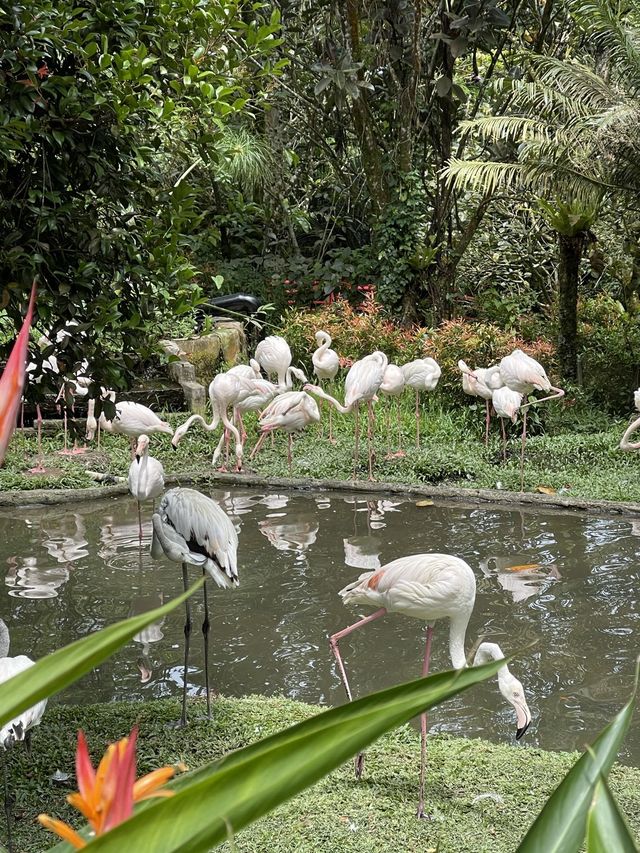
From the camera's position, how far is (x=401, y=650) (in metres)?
5.36

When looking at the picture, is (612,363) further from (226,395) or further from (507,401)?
(226,395)

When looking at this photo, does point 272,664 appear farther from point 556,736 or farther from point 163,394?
point 163,394

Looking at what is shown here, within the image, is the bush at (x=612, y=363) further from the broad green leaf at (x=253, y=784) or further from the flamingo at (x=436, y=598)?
the broad green leaf at (x=253, y=784)

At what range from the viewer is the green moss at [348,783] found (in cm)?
351

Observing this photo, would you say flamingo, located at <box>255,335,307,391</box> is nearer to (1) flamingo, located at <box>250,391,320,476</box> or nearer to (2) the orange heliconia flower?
(1) flamingo, located at <box>250,391,320,476</box>

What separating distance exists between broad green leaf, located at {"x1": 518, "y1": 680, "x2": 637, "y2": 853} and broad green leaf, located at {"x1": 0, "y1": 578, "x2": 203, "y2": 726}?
32 cm

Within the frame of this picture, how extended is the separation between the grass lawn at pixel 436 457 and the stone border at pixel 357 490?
0.77ft

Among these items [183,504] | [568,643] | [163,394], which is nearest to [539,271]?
[163,394]

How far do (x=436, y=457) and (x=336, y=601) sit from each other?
3.80 meters

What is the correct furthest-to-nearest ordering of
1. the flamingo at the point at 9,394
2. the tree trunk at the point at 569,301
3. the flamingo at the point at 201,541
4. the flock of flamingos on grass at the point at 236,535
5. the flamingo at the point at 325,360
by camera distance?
the tree trunk at the point at 569,301 < the flamingo at the point at 325,360 < the flamingo at the point at 201,541 < the flock of flamingos on grass at the point at 236,535 < the flamingo at the point at 9,394

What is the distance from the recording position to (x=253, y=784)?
0.56m

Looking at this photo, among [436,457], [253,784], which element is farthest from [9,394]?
[436,457]

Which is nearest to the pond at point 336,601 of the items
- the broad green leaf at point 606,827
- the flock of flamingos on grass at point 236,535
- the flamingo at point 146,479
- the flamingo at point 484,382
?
the flock of flamingos on grass at point 236,535

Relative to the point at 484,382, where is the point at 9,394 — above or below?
above
